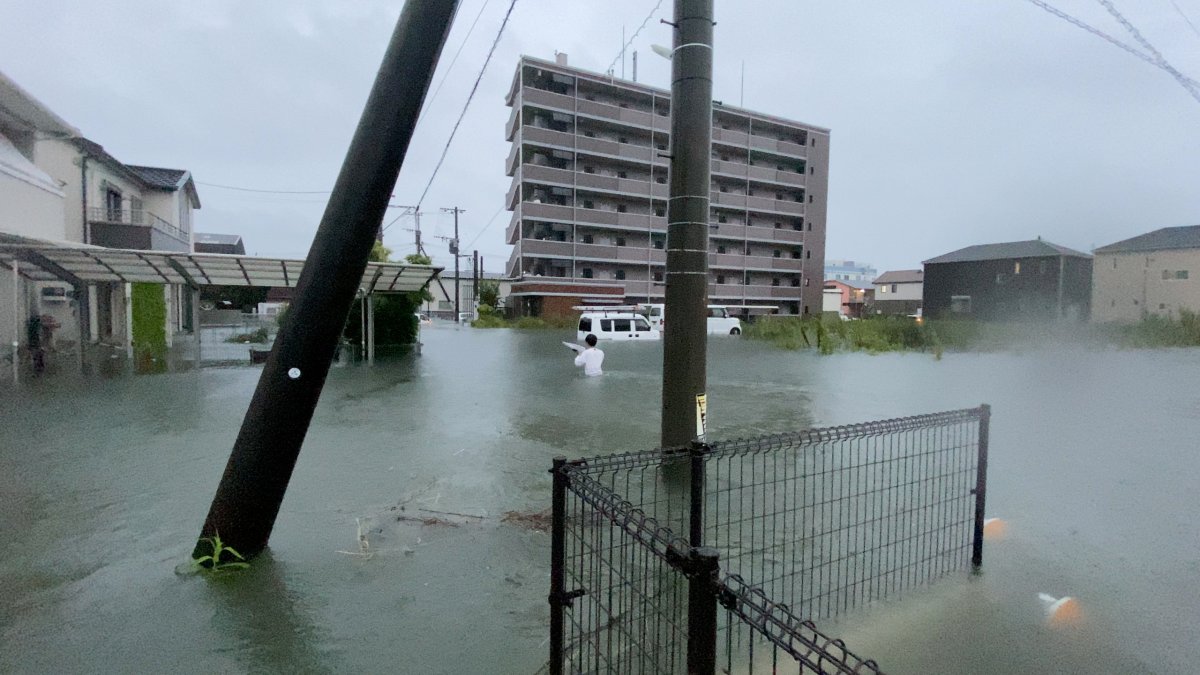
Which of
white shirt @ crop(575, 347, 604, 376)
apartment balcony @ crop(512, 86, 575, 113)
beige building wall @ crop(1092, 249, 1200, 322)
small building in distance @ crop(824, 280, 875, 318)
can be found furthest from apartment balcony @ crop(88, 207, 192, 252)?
small building in distance @ crop(824, 280, 875, 318)

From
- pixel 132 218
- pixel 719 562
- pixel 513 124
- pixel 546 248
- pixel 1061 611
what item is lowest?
pixel 1061 611

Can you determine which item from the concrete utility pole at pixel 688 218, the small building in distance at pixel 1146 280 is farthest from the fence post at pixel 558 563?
the small building in distance at pixel 1146 280

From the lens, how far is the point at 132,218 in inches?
796

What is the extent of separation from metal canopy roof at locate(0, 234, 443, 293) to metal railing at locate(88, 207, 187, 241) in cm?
337

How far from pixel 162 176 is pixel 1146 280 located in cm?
3748

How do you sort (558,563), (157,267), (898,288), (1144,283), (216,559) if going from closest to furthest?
(558,563) < (216,559) < (157,267) < (1144,283) < (898,288)

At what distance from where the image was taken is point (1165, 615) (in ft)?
10.5

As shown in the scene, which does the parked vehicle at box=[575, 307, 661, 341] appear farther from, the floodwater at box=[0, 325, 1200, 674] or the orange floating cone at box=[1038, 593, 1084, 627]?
the orange floating cone at box=[1038, 593, 1084, 627]

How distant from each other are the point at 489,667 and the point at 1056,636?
8.95 ft

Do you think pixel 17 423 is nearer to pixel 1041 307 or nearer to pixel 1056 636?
pixel 1056 636

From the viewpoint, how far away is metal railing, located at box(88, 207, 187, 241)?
58.0 feet

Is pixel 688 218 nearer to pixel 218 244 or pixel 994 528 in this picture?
pixel 994 528

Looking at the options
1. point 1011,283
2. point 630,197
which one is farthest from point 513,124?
point 1011,283

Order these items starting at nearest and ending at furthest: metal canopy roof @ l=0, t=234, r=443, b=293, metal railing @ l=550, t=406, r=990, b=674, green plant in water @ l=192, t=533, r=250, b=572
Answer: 1. metal railing @ l=550, t=406, r=990, b=674
2. green plant in water @ l=192, t=533, r=250, b=572
3. metal canopy roof @ l=0, t=234, r=443, b=293
